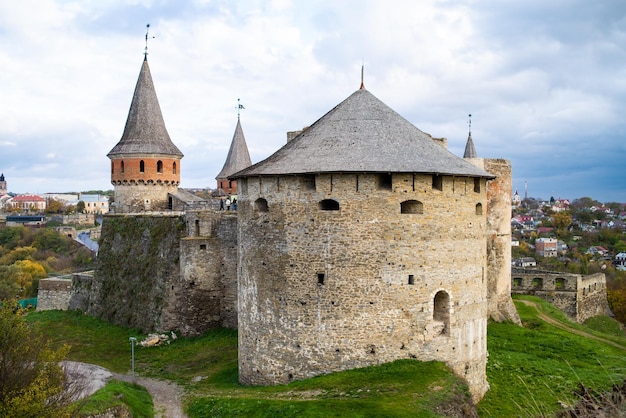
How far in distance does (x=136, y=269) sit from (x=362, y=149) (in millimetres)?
16160

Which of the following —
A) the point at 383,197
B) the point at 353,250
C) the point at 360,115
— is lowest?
the point at 353,250

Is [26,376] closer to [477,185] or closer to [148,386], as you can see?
[148,386]

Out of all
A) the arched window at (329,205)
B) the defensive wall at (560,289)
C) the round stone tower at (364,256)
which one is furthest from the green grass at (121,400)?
the defensive wall at (560,289)

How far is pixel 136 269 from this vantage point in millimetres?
28094

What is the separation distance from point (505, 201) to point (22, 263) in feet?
154

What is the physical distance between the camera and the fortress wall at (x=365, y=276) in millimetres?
15211

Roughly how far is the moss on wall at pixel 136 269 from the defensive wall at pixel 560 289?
21.8 metres

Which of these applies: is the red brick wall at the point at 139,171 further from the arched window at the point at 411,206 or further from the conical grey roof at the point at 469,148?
the arched window at the point at 411,206

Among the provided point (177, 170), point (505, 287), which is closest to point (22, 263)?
point (177, 170)

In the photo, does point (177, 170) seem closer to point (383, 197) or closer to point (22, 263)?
point (383, 197)

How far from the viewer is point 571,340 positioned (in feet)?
74.7

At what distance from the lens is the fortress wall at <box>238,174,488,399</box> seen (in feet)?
49.9

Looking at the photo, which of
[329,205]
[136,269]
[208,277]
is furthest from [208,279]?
[329,205]

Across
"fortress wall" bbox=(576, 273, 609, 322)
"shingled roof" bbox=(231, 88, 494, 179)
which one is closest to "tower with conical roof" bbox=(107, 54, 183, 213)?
"shingled roof" bbox=(231, 88, 494, 179)
